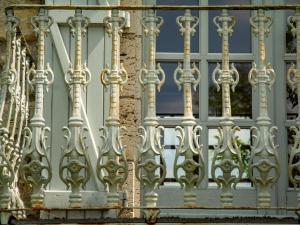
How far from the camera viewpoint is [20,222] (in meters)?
5.31

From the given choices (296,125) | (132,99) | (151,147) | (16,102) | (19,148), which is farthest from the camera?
(132,99)

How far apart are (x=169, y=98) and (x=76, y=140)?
64.1 inches

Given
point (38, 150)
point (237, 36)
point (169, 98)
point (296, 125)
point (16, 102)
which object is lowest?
point (38, 150)

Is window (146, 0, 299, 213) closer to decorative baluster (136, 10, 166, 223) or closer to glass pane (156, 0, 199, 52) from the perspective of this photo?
glass pane (156, 0, 199, 52)

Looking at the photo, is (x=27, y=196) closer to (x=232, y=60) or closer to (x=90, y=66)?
(x=90, y=66)

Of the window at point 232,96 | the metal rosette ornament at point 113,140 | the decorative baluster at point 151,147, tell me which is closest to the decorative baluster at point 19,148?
the metal rosette ornament at point 113,140

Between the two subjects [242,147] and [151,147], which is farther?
[242,147]

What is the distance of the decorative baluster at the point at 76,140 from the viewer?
529 cm

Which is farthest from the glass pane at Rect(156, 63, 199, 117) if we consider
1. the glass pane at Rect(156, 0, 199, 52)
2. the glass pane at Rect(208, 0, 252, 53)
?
the glass pane at Rect(208, 0, 252, 53)

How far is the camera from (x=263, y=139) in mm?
5266

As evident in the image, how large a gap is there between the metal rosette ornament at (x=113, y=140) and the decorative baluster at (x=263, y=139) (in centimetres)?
76

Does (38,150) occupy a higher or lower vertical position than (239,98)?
lower

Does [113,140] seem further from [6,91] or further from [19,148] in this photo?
[19,148]

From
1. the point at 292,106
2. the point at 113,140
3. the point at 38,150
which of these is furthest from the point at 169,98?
the point at 38,150
